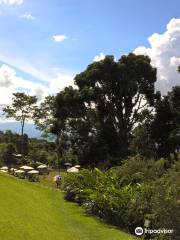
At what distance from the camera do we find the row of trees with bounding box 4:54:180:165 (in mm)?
48094

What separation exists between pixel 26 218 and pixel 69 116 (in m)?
31.1

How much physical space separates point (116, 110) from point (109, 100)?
129cm

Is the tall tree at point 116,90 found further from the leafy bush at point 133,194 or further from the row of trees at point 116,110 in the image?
the leafy bush at point 133,194

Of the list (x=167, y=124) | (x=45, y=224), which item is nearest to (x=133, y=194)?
(x=45, y=224)

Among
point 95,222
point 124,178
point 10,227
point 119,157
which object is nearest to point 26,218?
point 10,227

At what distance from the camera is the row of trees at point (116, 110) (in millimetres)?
48094

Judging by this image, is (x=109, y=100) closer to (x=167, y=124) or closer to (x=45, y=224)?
(x=167, y=124)

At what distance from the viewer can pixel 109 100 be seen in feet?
162

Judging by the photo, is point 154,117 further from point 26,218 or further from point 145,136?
Answer: point 26,218

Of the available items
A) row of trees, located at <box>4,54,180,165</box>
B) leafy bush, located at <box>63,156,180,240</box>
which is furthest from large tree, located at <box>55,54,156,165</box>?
leafy bush, located at <box>63,156,180,240</box>

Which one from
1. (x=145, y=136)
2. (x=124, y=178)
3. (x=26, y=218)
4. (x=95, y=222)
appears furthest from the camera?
(x=145, y=136)

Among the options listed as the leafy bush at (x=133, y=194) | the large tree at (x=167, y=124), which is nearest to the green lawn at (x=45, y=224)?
the leafy bush at (x=133, y=194)

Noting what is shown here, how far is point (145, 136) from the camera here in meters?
47.5

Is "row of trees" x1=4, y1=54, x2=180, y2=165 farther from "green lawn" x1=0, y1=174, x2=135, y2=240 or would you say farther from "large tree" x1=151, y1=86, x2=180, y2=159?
"green lawn" x1=0, y1=174, x2=135, y2=240
